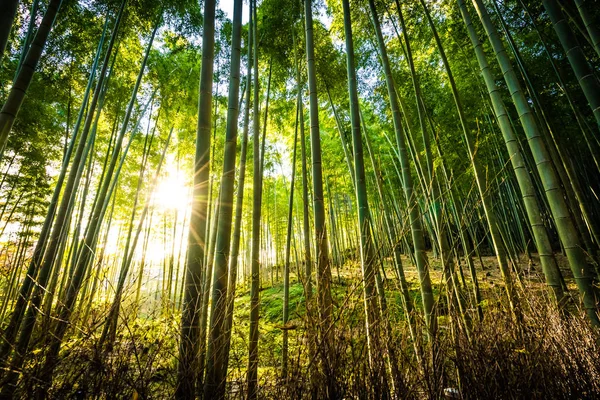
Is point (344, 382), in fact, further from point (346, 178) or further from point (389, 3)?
point (346, 178)

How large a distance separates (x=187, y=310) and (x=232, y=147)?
3.99ft

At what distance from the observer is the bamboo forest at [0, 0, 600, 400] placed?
1341 millimetres

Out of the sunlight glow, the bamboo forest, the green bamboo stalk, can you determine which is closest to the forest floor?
the bamboo forest

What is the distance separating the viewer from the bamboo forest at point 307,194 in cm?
134

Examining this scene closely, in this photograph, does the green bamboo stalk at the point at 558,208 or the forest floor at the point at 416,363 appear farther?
the green bamboo stalk at the point at 558,208

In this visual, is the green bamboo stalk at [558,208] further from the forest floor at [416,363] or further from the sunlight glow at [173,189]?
the sunlight glow at [173,189]

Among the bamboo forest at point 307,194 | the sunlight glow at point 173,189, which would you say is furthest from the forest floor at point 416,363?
the sunlight glow at point 173,189

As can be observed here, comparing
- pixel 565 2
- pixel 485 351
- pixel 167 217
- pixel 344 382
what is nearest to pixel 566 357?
pixel 485 351

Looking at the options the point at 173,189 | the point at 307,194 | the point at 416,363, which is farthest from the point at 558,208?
the point at 173,189

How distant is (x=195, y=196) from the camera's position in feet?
5.50

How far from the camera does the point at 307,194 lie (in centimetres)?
351

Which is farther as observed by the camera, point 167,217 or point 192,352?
point 167,217

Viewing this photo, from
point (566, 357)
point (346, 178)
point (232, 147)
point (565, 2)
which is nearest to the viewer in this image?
point (566, 357)

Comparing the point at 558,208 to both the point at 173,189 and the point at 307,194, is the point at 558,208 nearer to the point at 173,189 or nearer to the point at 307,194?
the point at 307,194
